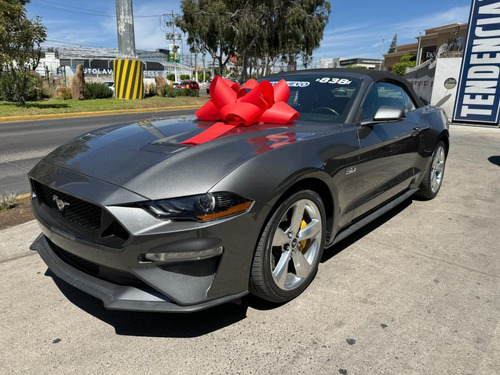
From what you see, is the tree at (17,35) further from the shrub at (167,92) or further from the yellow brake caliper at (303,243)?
the yellow brake caliper at (303,243)

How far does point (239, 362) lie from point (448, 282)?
1.75m

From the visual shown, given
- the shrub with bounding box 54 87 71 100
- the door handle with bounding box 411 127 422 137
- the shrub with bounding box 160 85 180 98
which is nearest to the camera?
the door handle with bounding box 411 127 422 137

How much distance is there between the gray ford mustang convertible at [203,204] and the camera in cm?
188

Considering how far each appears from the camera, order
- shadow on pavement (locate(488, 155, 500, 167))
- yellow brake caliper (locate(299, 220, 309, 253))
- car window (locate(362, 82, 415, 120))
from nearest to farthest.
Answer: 1. yellow brake caliper (locate(299, 220, 309, 253))
2. car window (locate(362, 82, 415, 120))
3. shadow on pavement (locate(488, 155, 500, 167))

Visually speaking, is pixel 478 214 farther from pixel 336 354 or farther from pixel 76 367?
pixel 76 367

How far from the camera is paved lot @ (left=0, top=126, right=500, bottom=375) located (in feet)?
6.50

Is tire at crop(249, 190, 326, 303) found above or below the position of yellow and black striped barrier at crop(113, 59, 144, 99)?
below

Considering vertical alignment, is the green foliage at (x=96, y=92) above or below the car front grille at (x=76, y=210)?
above

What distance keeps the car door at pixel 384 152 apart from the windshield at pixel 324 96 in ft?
0.54

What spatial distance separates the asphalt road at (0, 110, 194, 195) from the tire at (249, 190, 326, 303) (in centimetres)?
411

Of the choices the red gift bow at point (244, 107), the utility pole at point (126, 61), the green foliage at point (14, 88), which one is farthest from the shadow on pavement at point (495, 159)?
the green foliage at point (14, 88)

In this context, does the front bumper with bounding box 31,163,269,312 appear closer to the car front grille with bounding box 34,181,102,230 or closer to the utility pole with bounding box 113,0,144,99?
the car front grille with bounding box 34,181,102,230

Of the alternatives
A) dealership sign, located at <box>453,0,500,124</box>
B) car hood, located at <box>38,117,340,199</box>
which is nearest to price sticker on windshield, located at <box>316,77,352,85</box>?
car hood, located at <box>38,117,340,199</box>

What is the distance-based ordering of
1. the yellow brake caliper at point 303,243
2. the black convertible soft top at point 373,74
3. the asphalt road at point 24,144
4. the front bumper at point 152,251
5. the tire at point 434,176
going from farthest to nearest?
the asphalt road at point 24,144 → the tire at point 434,176 → the black convertible soft top at point 373,74 → the yellow brake caliper at point 303,243 → the front bumper at point 152,251
